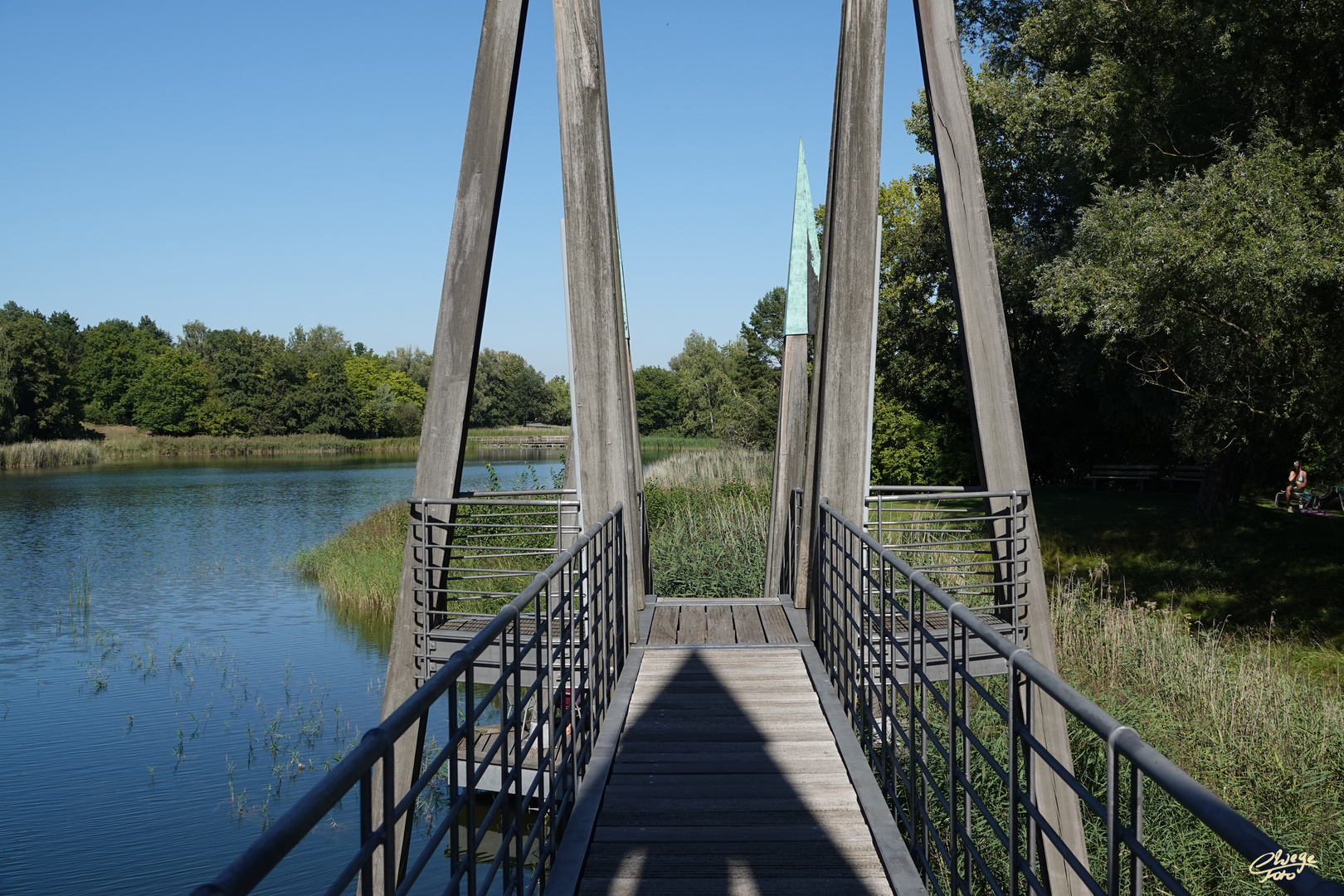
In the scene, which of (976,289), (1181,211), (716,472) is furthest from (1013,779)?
(716,472)

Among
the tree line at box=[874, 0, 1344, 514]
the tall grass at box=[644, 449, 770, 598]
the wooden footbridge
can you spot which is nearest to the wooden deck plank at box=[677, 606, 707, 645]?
the wooden footbridge

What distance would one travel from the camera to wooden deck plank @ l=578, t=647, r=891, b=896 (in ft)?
10.9

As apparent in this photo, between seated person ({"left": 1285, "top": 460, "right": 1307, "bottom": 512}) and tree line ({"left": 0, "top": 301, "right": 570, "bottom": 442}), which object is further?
tree line ({"left": 0, "top": 301, "right": 570, "bottom": 442})

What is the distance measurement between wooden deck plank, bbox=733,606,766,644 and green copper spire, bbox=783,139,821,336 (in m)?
4.00

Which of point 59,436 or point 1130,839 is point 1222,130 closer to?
point 1130,839

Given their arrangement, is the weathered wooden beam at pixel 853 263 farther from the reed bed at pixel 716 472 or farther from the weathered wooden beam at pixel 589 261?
the reed bed at pixel 716 472

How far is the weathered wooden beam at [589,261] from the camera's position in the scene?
623 centimetres

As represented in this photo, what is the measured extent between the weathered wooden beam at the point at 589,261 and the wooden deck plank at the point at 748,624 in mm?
1324

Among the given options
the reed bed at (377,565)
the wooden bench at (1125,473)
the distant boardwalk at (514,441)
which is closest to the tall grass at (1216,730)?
the reed bed at (377,565)

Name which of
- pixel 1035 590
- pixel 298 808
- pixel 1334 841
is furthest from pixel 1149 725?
pixel 298 808

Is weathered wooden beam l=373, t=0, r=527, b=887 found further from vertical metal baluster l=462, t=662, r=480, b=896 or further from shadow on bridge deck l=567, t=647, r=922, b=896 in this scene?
vertical metal baluster l=462, t=662, r=480, b=896

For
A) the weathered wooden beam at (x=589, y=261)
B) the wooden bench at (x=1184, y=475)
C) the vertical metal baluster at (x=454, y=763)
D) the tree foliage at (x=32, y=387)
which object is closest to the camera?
the vertical metal baluster at (x=454, y=763)

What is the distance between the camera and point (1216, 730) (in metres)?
7.92

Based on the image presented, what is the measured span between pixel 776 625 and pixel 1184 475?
21.3 meters
